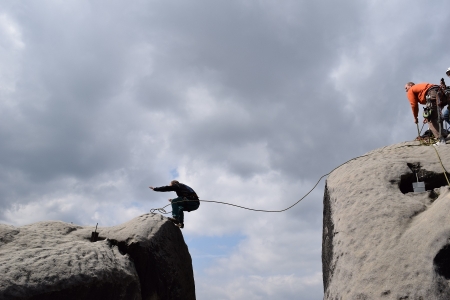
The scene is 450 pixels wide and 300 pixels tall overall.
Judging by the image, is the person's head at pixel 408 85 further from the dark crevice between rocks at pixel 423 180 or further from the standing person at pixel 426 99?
the dark crevice between rocks at pixel 423 180

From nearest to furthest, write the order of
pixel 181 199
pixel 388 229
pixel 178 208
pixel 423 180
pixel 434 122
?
pixel 388 229 → pixel 423 180 → pixel 434 122 → pixel 178 208 → pixel 181 199

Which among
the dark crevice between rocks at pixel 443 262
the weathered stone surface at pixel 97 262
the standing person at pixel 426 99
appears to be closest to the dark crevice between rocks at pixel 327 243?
the dark crevice between rocks at pixel 443 262

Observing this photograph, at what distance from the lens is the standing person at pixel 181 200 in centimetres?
1284

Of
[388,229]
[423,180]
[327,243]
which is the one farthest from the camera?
[423,180]

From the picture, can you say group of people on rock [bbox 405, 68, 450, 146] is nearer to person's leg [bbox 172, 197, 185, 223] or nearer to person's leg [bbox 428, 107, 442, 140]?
person's leg [bbox 428, 107, 442, 140]

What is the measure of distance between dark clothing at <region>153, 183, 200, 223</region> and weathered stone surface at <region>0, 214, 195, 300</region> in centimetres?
70

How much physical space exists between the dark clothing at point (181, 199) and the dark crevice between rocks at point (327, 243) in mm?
4681

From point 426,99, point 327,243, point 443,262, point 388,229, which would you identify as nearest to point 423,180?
point 388,229

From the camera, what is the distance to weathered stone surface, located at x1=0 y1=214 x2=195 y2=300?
7945mm

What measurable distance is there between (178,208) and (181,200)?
9.8 inches

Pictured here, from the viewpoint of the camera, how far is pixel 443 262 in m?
6.46

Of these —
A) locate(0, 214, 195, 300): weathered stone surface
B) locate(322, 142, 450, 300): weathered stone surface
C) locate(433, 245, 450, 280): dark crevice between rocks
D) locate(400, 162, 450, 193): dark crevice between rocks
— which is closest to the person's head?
locate(322, 142, 450, 300): weathered stone surface

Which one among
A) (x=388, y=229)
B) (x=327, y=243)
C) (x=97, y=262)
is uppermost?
(x=327, y=243)

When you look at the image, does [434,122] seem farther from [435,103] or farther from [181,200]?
[181,200]
